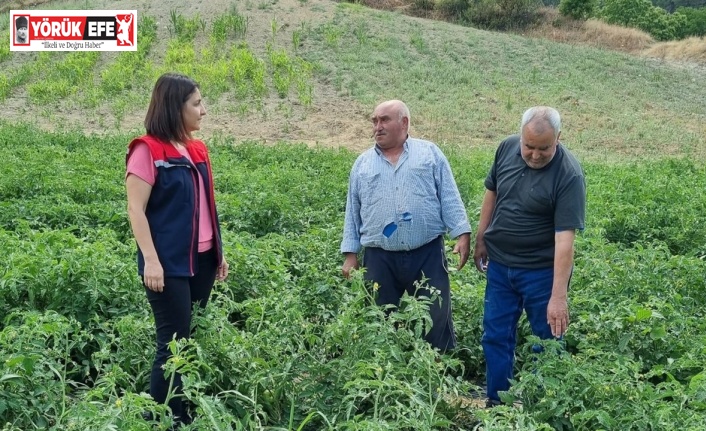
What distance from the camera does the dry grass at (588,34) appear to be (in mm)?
35188

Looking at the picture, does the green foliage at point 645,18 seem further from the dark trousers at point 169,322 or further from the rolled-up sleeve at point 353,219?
the dark trousers at point 169,322

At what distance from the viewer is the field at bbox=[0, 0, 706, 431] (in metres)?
3.50

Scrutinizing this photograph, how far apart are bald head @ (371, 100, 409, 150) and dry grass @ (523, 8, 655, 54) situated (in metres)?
31.6

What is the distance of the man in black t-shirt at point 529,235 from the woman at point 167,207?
1601 millimetres

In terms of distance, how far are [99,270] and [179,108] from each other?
5.10ft

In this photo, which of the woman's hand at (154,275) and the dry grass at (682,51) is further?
the dry grass at (682,51)

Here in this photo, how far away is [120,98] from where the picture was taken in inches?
816

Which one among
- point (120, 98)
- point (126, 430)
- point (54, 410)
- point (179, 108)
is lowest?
point (120, 98)

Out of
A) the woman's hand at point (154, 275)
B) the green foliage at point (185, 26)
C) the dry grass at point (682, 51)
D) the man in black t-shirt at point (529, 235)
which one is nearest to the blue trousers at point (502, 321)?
the man in black t-shirt at point (529, 235)

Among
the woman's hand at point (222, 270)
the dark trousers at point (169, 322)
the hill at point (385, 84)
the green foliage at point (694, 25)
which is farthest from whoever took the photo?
the green foliage at point (694, 25)

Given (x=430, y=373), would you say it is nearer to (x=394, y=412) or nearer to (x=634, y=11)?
(x=394, y=412)

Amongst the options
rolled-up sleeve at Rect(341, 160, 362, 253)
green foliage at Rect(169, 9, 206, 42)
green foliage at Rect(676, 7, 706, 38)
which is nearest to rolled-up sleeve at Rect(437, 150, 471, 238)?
rolled-up sleeve at Rect(341, 160, 362, 253)

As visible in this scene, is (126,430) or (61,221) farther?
(61,221)

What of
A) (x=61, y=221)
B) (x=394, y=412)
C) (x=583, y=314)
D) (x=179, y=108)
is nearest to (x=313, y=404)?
(x=394, y=412)
